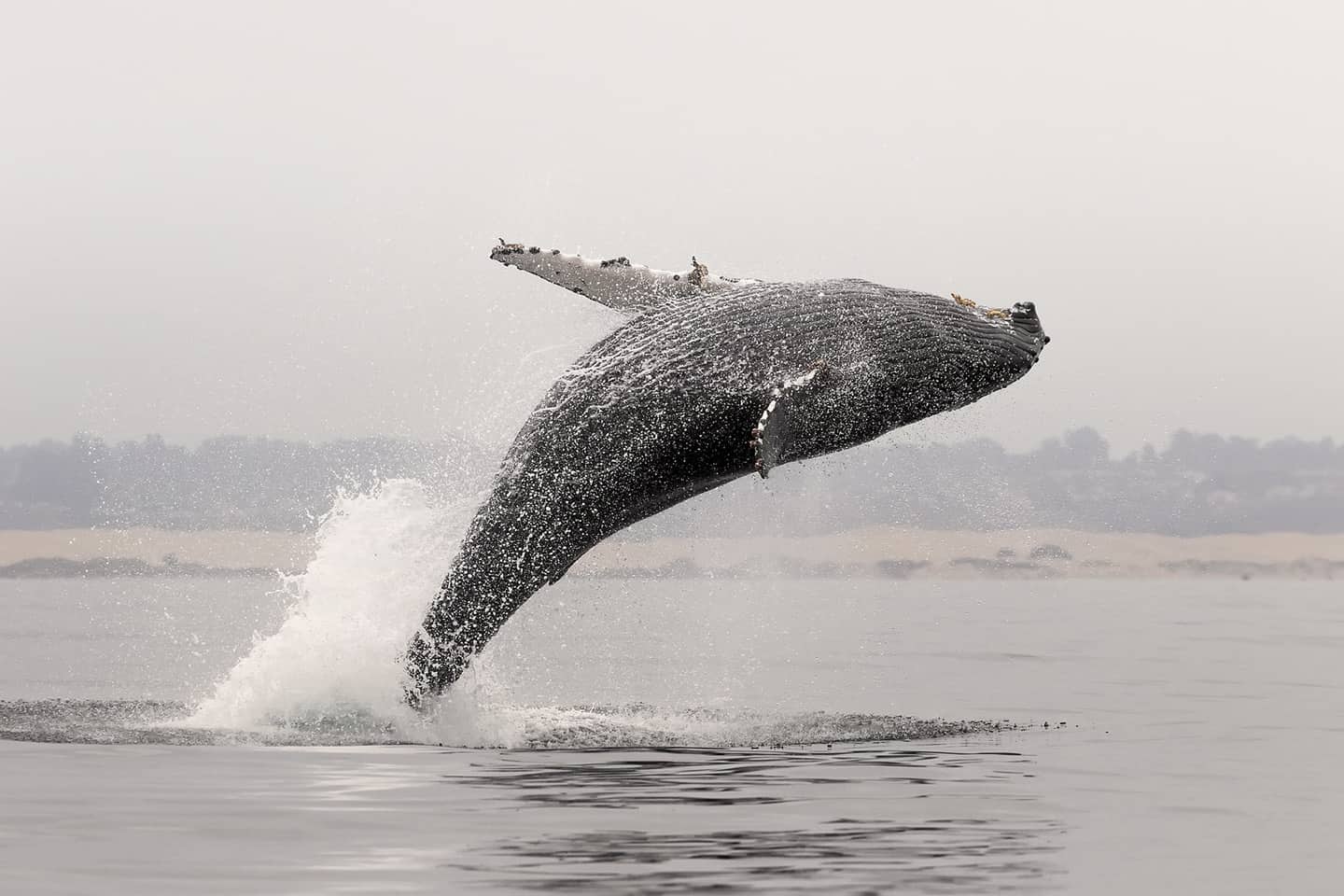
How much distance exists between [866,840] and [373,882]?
3753mm

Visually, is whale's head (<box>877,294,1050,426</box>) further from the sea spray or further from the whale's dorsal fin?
the sea spray

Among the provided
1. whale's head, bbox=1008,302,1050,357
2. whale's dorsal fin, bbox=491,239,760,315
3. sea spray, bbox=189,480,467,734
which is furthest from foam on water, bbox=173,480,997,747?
whale's head, bbox=1008,302,1050,357

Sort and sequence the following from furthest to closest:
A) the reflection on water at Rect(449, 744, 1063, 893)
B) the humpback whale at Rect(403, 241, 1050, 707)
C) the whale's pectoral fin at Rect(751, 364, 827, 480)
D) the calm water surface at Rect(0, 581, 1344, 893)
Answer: the humpback whale at Rect(403, 241, 1050, 707) < the whale's pectoral fin at Rect(751, 364, 827, 480) < the calm water surface at Rect(0, 581, 1344, 893) < the reflection on water at Rect(449, 744, 1063, 893)

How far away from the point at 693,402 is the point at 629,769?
3.94 metres

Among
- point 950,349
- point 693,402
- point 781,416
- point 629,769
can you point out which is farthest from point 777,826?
point 950,349

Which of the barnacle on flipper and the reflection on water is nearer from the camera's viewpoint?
the reflection on water

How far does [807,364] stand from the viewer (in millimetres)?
17016

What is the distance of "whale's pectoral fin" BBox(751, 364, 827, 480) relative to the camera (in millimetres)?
15320

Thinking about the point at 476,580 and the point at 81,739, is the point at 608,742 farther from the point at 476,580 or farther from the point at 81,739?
the point at 81,739

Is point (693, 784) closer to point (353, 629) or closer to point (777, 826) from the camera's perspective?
point (777, 826)

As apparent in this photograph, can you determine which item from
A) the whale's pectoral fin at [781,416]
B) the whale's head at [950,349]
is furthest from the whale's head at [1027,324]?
the whale's pectoral fin at [781,416]

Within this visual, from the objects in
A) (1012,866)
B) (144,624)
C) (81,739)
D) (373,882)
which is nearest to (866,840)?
(1012,866)

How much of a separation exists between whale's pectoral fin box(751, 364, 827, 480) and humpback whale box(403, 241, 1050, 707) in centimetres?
4

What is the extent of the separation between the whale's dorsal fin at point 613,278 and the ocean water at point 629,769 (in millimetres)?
3319
